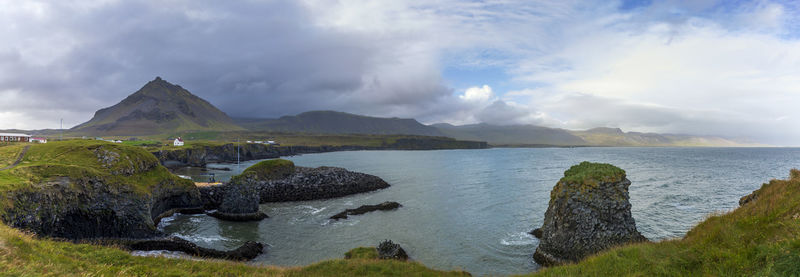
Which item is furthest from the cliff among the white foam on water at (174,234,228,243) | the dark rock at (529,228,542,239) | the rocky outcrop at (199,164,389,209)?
the dark rock at (529,228,542,239)

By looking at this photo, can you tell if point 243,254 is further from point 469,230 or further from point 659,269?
point 659,269

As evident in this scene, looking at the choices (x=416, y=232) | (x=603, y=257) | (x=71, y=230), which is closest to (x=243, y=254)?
(x=71, y=230)

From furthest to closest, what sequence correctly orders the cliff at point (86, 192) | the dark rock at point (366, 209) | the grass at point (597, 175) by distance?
the dark rock at point (366, 209) < the grass at point (597, 175) < the cliff at point (86, 192)

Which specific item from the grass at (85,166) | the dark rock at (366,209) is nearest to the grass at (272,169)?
the grass at (85,166)

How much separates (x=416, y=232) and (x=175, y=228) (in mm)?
24194

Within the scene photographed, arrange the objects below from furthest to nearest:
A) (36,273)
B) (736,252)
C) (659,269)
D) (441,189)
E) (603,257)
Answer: (441,189) < (603,257) < (659,269) < (736,252) < (36,273)

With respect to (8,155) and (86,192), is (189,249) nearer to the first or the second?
(86,192)

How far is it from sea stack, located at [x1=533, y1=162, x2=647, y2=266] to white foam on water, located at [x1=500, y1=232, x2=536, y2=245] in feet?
15.2

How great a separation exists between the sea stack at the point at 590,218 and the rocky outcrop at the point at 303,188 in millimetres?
36365

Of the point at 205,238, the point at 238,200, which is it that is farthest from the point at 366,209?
the point at 205,238

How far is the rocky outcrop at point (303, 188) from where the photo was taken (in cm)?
4281

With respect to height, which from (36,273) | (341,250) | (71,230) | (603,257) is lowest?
(341,250)

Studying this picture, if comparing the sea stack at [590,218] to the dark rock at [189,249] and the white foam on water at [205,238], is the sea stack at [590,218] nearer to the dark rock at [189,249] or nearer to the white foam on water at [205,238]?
the dark rock at [189,249]

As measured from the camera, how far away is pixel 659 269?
11383mm
